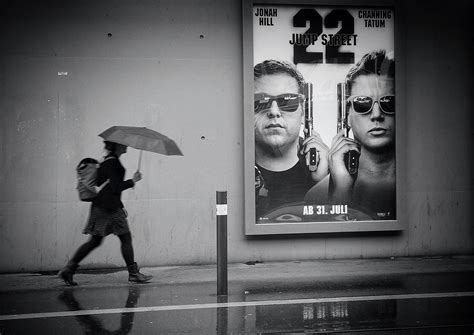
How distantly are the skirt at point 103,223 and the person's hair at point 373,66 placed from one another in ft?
14.1

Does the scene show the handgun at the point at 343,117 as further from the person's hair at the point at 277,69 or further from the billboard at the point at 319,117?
the person's hair at the point at 277,69

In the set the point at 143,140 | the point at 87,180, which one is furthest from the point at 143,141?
the point at 87,180

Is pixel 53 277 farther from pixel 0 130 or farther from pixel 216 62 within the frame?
pixel 216 62

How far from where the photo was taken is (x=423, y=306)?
7.24 metres

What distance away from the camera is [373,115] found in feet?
34.2

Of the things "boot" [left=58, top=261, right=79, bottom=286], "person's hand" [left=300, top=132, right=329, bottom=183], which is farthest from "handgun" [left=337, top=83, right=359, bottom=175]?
"boot" [left=58, top=261, right=79, bottom=286]

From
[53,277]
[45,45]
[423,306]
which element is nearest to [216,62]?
[45,45]

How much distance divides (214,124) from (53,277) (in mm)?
3297

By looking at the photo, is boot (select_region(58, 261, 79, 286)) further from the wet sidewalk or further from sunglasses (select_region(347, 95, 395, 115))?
sunglasses (select_region(347, 95, 395, 115))

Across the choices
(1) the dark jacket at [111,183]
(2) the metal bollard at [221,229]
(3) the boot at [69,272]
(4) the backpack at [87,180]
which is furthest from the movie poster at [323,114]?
(3) the boot at [69,272]

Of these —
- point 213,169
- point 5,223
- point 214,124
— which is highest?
point 214,124

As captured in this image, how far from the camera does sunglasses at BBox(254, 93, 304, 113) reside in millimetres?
10109

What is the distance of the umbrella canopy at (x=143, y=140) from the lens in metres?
7.84

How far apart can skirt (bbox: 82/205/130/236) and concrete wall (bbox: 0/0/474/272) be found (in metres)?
1.61
